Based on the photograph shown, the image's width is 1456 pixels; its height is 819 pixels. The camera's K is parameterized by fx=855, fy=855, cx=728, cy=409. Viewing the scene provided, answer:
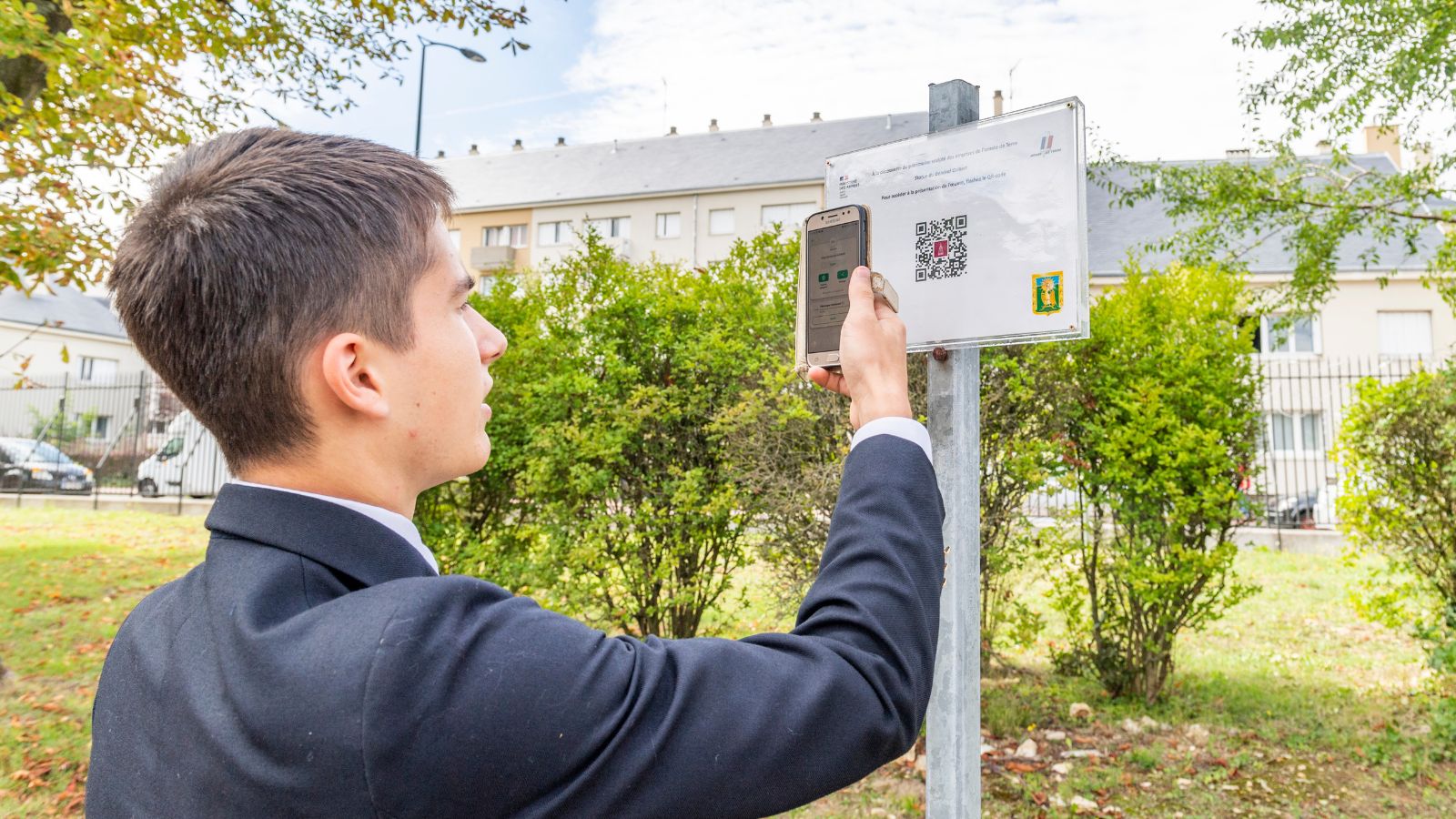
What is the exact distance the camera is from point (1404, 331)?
77.2 ft

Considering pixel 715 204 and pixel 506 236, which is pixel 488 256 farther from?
pixel 715 204

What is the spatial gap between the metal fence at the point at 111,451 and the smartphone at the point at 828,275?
56.6ft

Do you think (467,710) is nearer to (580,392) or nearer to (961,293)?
(961,293)

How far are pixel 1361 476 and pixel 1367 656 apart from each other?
2.25 meters

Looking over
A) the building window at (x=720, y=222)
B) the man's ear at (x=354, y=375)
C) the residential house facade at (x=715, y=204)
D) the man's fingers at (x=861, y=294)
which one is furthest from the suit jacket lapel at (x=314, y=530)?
the building window at (x=720, y=222)

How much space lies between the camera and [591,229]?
233 inches

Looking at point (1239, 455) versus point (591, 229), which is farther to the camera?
point (591, 229)

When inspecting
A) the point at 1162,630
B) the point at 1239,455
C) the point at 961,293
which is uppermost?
the point at 961,293

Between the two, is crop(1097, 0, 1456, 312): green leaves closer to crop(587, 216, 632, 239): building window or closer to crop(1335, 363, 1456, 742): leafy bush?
crop(1335, 363, 1456, 742): leafy bush

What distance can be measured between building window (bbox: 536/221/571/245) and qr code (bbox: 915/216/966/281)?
36.6 m

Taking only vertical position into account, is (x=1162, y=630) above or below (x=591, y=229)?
below

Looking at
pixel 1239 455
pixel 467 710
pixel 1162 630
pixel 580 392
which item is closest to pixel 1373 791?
pixel 1162 630

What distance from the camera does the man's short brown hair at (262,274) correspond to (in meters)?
0.96

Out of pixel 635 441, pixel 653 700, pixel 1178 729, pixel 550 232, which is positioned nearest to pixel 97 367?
pixel 550 232
